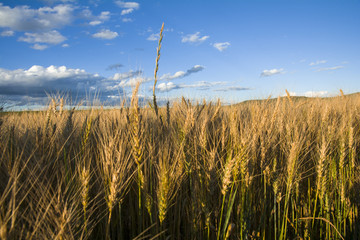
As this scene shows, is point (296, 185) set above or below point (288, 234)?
above

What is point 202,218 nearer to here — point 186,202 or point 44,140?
point 186,202

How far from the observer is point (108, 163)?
3.62 ft

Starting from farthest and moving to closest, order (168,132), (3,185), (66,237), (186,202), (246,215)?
(168,132), (186,202), (246,215), (3,185), (66,237)

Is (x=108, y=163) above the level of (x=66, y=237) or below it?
above

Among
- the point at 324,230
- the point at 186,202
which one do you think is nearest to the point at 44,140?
the point at 186,202

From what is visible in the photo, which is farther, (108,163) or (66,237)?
(108,163)

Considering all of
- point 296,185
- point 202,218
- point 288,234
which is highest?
point 296,185

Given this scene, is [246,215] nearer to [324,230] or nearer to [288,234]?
[288,234]

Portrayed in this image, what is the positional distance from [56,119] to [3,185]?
2.43ft

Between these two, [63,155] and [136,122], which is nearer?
[136,122]

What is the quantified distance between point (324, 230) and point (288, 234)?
29 cm

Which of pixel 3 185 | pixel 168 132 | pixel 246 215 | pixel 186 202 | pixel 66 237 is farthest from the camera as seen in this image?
pixel 168 132

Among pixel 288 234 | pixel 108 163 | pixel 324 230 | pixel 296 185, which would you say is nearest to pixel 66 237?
pixel 108 163

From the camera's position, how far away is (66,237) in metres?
0.74
